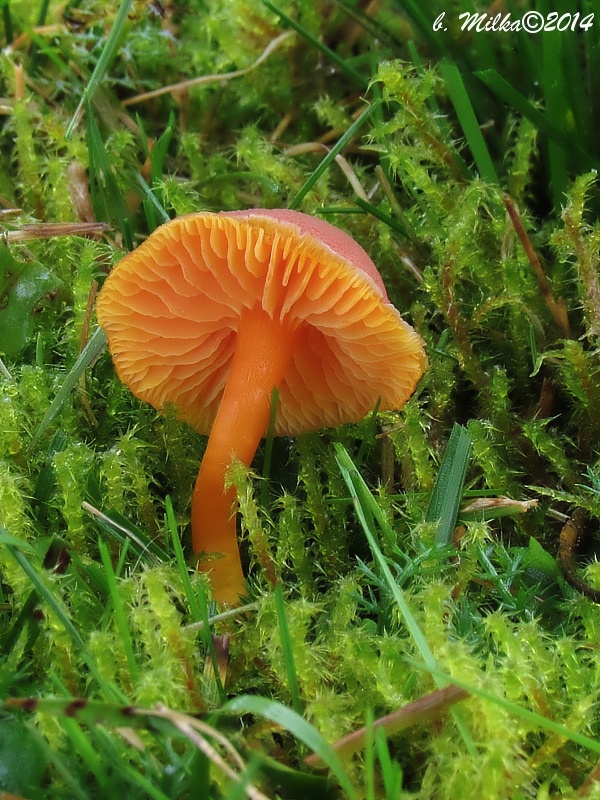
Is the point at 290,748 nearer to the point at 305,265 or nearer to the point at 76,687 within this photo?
the point at 76,687

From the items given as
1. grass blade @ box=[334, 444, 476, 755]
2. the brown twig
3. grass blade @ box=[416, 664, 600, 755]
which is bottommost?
grass blade @ box=[334, 444, 476, 755]

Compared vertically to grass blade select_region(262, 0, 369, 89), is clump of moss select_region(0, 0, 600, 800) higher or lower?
lower

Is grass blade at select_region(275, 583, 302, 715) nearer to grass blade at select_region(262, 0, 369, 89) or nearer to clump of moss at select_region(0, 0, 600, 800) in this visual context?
clump of moss at select_region(0, 0, 600, 800)

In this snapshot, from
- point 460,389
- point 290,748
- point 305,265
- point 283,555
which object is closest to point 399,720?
point 290,748

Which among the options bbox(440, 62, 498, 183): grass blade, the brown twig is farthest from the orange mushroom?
bbox(440, 62, 498, 183): grass blade

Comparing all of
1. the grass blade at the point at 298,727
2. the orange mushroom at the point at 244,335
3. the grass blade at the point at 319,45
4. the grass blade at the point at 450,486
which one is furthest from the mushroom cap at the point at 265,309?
the grass blade at the point at 319,45

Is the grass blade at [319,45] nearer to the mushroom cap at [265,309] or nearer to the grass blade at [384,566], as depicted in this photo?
the mushroom cap at [265,309]

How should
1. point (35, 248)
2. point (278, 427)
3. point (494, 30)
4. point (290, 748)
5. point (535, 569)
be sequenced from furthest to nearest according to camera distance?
point (494, 30), point (35, 248), point (278, 427), point (535, 569), point (290, 748)

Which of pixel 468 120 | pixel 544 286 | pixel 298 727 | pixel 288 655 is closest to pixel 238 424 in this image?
pixel 288 655
